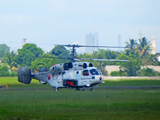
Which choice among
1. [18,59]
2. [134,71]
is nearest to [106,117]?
[134,71]

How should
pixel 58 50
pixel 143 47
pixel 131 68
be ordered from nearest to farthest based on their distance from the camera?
pixel 131 68, pixel 58 50, pixel 143 47

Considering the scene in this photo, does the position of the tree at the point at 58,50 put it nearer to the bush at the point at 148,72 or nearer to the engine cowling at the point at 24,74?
the bush at the point at 148,72

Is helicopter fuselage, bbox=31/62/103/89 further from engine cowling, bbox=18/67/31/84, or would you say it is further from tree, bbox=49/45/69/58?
tree, bbox=49/45/69/58

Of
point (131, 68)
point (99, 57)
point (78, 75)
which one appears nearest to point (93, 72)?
point (78, 75)

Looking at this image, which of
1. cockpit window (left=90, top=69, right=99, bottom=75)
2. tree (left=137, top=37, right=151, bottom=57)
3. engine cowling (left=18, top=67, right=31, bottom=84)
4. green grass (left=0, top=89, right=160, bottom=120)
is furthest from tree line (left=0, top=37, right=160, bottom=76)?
green grass (left=0, top=89, right=160, bottom=120)

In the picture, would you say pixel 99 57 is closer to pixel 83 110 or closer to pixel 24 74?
pixel 24 74

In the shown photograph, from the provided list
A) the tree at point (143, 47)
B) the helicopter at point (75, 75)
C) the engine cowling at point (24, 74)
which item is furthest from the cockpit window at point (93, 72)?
the tree at point (143, 47)

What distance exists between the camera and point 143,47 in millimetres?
116812

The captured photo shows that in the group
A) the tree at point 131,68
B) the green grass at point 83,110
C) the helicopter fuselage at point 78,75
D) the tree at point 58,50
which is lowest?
the green grass at point 83,110

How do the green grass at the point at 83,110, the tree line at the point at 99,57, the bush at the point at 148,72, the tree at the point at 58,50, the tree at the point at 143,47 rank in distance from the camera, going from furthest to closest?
the tree at the point at 143,47 → the tree at the point at 58,50 → the tree line at the point at 99,57 → the bush at the point at 148,72 → the green grass at the point at 83,110

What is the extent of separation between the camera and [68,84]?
33219 millimetres

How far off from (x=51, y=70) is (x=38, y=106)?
14.2 m

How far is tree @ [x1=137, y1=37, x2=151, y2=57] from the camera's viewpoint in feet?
380

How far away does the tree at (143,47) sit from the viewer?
115800 millimetres
